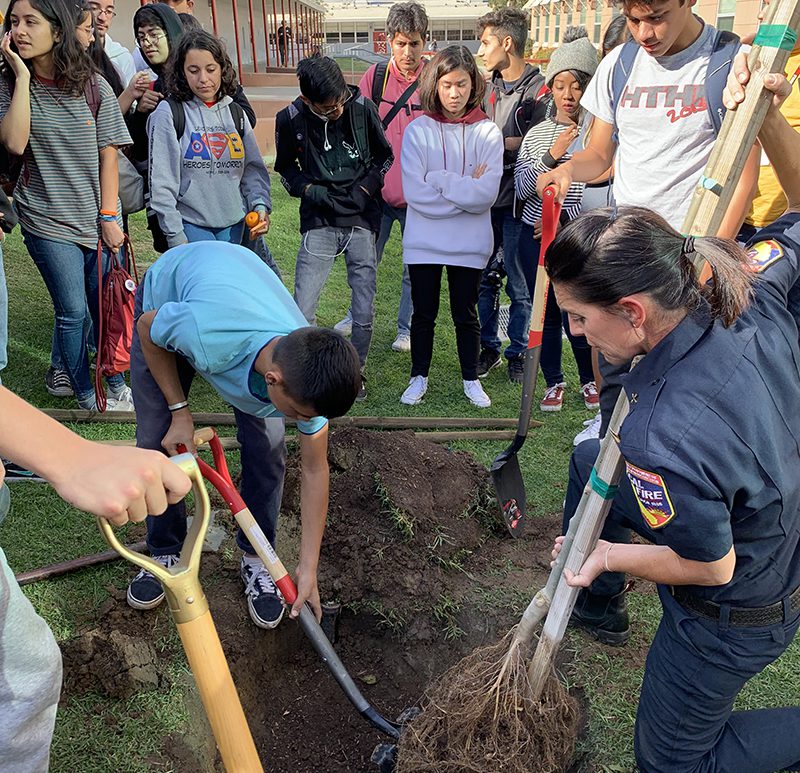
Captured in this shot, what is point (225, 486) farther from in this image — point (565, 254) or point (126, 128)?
point (126, 128)

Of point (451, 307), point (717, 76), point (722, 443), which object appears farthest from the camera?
point (451, 307)

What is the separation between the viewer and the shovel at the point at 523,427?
363 cm

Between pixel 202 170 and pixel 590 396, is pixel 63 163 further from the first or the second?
pixel 590 396

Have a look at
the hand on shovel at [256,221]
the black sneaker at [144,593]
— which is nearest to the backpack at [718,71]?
the hand on shovel at [256,221]

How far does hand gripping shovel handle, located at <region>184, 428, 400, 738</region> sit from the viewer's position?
2.58 m

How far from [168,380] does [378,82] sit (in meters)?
3.61

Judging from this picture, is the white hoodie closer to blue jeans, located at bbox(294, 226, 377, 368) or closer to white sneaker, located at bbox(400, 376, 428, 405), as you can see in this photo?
blue jeans, located at bbox(294, 226, 377, 368)

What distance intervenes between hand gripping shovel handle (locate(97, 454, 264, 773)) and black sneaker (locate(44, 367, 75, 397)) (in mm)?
3627

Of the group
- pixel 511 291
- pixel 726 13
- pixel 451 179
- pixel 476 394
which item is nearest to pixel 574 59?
pixel 451 179

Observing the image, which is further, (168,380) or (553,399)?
(553,399)

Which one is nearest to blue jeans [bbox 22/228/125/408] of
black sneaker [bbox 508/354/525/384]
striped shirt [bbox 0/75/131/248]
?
striped shirt [bbox 0/75/131/248]

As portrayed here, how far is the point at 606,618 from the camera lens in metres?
3.00

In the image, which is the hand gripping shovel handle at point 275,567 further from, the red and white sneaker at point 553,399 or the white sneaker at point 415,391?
the red and white sneaker at point 553,399

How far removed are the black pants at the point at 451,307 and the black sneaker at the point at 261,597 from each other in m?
2.15
